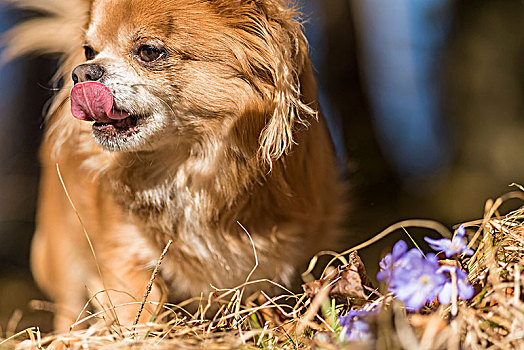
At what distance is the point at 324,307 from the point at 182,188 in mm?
762

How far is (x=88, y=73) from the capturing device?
1360 mm

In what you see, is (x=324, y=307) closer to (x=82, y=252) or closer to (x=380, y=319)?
(x=380, y=319)

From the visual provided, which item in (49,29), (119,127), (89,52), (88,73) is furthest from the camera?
(49,29)

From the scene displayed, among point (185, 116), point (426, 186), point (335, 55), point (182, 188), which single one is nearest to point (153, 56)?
point (185, 116)

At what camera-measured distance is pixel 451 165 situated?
3.08 metres

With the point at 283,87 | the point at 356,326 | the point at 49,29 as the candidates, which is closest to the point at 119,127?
the point at 283,87

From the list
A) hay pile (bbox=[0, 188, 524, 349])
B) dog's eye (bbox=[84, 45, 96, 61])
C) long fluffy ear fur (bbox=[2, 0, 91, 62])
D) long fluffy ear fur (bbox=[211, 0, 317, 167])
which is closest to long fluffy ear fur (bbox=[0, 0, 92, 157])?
long fluffy ear fur (bbox=[2, 0, 91, 62])

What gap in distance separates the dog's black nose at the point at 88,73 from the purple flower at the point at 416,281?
937 mm

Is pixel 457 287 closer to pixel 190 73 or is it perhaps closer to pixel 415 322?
pixel 415 322

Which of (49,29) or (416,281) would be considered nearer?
(416,281)

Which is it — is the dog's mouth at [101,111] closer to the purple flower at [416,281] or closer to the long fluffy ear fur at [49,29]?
the long fluffy ear fur at [49,29]

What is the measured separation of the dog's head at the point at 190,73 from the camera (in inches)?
55.4

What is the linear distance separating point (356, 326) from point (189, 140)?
0.97 metres

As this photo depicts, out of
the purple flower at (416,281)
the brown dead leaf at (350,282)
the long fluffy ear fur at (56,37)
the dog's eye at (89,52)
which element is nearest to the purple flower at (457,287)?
the purple flower at (416,281)
